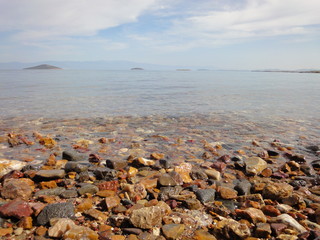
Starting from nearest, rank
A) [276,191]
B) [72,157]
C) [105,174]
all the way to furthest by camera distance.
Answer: [276,191]
[105,174]
[72,157]

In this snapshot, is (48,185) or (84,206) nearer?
(84,206)

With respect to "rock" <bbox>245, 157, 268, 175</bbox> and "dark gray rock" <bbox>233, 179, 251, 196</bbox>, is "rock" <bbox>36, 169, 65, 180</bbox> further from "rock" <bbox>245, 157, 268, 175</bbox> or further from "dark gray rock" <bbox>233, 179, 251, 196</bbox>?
"rock" <bbox>245, 157, 268, 175</bbox>

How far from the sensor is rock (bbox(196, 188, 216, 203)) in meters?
6.20

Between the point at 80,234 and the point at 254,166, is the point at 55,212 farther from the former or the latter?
the point at 254,166

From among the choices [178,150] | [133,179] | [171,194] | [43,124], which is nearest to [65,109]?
[43,124]

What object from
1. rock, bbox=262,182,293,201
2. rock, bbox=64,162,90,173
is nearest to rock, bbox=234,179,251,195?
rock, bbox=262,182,293,201

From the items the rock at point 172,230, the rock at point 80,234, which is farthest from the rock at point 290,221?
the rock at point 80,234

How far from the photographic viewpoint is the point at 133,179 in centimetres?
747

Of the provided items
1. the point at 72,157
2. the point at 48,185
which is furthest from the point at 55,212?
the point at 72,157

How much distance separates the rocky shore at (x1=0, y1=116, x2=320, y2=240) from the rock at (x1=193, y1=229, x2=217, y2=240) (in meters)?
0.02

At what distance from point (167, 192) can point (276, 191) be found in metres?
2.90

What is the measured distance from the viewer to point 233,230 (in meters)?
4.70

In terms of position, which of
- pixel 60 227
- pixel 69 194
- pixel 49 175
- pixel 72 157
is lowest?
pixel 72 157

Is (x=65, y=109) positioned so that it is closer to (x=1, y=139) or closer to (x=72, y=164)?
(x=1, y=139)
